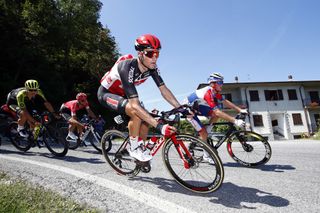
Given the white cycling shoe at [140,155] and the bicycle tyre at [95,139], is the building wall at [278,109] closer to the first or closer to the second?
the bicycle tyre at [95,139]

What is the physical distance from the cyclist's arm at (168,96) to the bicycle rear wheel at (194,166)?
839 mm

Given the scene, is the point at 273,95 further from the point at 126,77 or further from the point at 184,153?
the point at 126,77

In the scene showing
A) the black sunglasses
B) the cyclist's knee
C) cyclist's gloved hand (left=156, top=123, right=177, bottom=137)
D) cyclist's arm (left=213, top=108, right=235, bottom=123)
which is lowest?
cyclist's gloved hand (left=156, top=123, right=177, bottom=137)

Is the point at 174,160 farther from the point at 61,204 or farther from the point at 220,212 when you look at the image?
the point at 61,204

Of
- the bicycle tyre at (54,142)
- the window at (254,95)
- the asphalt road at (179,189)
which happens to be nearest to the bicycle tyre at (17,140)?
the bicycle tyre at (54,142)

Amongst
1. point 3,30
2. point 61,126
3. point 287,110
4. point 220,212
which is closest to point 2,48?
point 3,30

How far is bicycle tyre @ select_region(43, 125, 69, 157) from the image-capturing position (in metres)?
6.08

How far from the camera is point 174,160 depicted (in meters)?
3.43

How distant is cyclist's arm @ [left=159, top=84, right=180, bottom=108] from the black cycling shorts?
733mm

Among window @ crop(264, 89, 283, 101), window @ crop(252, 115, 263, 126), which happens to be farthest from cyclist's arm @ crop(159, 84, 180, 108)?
window @ crop(264, 89, 283, 101)

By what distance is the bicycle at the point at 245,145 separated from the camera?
16.0ft

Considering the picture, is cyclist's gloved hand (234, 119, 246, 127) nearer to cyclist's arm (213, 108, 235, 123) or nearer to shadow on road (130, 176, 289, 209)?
cyclist's arm (213, 108, 235, 123)

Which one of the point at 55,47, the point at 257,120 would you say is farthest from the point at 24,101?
the point at 257,120

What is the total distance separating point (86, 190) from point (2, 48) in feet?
75.2
